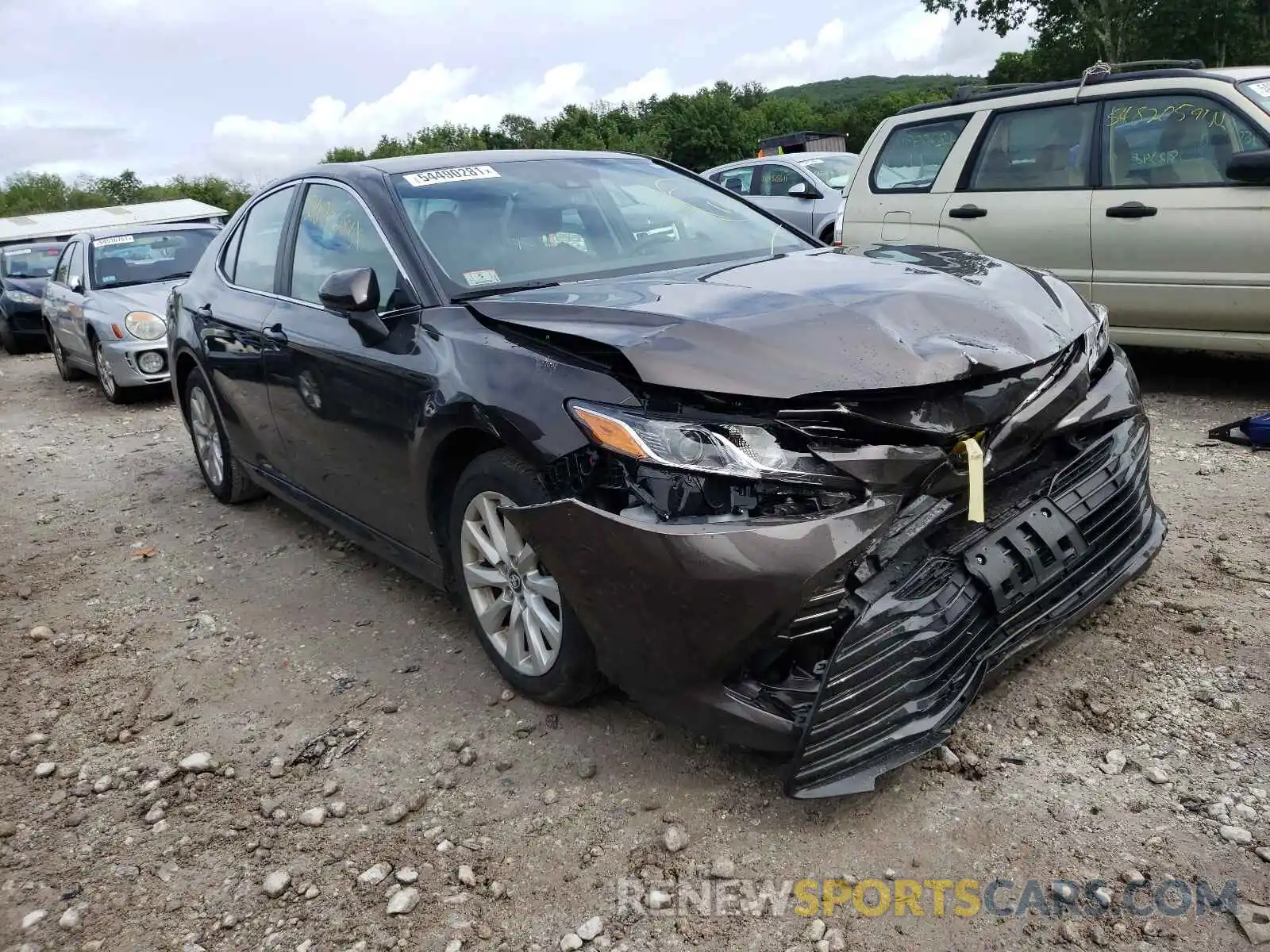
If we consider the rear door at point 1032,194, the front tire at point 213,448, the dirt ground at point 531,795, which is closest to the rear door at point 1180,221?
the rear door at point 1032,194

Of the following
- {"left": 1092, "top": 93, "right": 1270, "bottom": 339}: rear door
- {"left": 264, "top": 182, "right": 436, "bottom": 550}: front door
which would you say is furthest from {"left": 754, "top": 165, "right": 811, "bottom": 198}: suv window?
{"left": 264, "top": 182, "right": 436, "bottom": 550}: front door

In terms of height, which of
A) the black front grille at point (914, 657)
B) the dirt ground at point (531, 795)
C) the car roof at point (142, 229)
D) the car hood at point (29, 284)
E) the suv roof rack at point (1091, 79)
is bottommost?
the dirt ground at point (531, 795)

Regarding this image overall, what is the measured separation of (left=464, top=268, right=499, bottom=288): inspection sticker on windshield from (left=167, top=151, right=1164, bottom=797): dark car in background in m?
0.01

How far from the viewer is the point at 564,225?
3.63 meters

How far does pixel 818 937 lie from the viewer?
211 centimetres

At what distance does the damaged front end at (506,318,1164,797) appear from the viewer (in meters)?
2.29

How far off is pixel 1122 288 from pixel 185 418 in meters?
5.32

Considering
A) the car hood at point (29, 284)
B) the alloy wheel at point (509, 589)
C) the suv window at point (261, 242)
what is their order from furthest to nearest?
the car hood at point (29, 284)
the suv window at point (261, 242)
the alloy wheel at point (509, 589)

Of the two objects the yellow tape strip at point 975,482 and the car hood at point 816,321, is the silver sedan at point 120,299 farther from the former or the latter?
the yellow tape strip at point 975,482

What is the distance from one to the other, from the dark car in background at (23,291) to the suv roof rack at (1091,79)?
40.3 feet

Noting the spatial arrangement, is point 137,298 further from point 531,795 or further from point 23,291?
point 531,795

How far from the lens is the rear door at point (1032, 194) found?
5.99 metres

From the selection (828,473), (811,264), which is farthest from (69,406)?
(828,473)

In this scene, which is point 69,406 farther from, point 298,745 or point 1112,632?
point 1112,632
